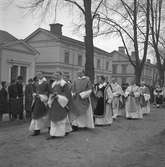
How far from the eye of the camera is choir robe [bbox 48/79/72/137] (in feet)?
26.1

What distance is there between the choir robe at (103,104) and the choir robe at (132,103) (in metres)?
2.52

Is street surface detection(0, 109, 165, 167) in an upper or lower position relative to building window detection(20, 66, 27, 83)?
lower

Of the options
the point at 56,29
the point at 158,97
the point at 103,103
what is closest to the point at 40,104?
the point at 103,103

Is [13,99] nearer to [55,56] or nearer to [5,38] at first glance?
[5,38]

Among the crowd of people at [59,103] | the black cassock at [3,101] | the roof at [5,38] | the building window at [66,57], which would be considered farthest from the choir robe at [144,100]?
the building window at [66,57]

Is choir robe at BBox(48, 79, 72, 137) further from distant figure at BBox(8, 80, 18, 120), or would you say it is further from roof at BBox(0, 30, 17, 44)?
roof at BBox(0, 30, 17, 44)

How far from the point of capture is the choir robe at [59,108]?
7.95 metres

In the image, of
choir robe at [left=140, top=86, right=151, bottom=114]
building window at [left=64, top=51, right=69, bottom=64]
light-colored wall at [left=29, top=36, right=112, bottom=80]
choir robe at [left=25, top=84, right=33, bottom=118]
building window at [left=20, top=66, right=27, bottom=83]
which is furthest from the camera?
building window at [left=64, top=51, right=69, bottom=64]

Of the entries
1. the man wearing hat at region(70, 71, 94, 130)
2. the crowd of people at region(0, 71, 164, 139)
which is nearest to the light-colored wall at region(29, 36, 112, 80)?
the crowd of people at region(0, 71, 164, 139)

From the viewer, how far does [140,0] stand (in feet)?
74.6

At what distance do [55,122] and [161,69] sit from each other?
70.1 ft

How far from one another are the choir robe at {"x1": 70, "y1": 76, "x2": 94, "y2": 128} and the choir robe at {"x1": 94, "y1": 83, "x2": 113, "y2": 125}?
148 centimetres

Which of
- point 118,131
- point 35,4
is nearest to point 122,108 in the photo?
point 118,131

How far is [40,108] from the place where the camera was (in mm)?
8375
